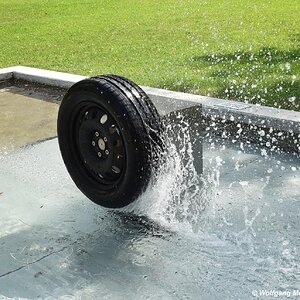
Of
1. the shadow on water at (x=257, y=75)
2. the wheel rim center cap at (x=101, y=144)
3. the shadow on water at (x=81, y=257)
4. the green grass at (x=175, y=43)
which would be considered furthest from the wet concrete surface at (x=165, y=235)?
the green grass at (x=175, y=43)

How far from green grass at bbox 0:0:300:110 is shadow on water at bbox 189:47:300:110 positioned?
0.04 ft

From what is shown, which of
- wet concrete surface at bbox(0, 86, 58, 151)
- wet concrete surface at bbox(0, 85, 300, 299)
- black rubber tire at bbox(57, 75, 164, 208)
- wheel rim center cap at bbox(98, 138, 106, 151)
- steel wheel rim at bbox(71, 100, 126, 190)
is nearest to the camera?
wet concrete surface at bbox(0, 85, 300, 299)

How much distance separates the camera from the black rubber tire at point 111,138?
14.5 ft

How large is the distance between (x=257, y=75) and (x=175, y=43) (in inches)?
147

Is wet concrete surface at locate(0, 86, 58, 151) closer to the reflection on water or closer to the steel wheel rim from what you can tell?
the reflection on water

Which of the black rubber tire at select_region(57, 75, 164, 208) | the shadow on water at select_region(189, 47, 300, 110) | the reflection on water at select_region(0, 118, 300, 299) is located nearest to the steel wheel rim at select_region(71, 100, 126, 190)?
the black rubber tire at select_region(57, 75, 164, 208)

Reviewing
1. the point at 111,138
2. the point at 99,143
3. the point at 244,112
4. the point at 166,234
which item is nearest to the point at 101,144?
the point at 99,143

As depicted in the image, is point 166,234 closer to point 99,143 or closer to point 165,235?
point 165,235

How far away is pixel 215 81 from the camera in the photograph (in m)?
8.84

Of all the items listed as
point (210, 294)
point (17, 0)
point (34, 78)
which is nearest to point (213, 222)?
point (210, 294)

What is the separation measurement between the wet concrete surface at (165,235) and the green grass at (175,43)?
2433 millimetres

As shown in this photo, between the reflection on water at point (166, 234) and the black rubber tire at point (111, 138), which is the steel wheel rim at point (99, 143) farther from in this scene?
the reflection on water at point (166, 234)

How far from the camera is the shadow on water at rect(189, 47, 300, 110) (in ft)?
25.8

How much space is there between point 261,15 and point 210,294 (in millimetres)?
12721
